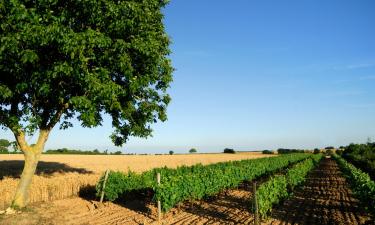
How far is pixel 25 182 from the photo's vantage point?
18422 millimetres

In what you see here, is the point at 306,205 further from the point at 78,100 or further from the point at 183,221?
the point at 78,100

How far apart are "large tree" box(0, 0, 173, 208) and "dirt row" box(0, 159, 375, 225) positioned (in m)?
2.29

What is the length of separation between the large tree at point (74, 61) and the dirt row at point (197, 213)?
7.52 ft

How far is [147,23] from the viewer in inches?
718

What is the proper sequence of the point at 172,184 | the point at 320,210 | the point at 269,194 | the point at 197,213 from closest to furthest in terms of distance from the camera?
1. the point at 172,184
2. the point at 269,194
3. the point at 197,213
4. the point at 320,210

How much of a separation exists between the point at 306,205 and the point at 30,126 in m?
14.7

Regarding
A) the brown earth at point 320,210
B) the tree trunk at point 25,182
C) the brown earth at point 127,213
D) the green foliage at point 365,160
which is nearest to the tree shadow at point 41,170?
the tree trunk at point 25,182

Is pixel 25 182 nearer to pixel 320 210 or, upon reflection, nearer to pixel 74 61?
pixel 74 61

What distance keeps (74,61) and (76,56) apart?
338mm

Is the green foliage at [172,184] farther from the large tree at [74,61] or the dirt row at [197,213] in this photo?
the large tree at [74,61]

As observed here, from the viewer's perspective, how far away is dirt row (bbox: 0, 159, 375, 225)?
15906 millimetres

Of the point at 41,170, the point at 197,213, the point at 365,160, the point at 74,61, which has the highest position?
the point at 74,61

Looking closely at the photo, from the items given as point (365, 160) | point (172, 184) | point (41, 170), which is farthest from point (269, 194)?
point (365, 160)

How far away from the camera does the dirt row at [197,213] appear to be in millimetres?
15906
